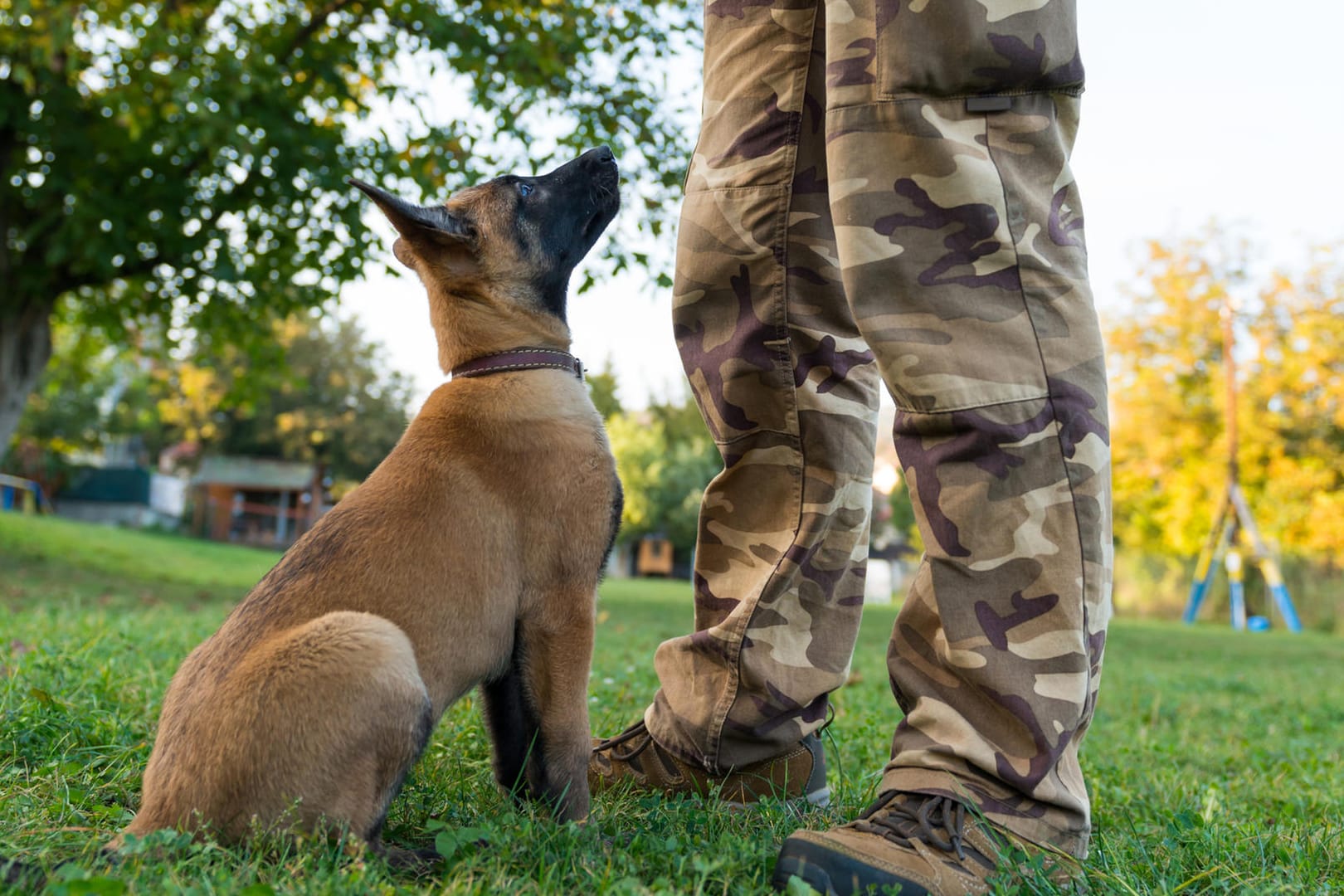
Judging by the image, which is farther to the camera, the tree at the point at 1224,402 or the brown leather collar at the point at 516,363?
the tree at the point at 1224,402

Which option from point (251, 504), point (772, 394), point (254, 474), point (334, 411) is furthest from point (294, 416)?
point (772, 394)

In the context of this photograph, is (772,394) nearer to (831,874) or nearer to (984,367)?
(984,367)

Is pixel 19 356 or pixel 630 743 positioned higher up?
pixel 19 356

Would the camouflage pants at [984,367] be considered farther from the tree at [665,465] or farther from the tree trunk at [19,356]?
the tree at [665,465]

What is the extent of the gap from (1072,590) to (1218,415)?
32866 millimetres

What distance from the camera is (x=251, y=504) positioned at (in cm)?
4847

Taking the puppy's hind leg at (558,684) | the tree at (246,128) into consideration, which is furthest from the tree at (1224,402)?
the puppy's hind leg at (558,684)

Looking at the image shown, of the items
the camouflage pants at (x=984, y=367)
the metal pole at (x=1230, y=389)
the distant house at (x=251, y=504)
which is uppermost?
the metal pole at (x=1230, y=389)

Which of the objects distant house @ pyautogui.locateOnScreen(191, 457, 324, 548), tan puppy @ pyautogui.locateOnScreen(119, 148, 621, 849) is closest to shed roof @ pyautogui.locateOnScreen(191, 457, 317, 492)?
distant house @ pyautogui.locateOnScreen(191, 457, 324, 548)

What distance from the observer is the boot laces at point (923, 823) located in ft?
6.04

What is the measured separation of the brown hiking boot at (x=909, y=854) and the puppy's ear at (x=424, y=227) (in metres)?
1.85

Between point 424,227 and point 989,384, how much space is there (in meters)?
1.63

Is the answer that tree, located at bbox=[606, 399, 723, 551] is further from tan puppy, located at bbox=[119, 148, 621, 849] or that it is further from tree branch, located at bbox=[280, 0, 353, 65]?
tan puppy, located at bbox=[119, 148, 621, 849]

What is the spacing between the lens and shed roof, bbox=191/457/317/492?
46.4 metres
